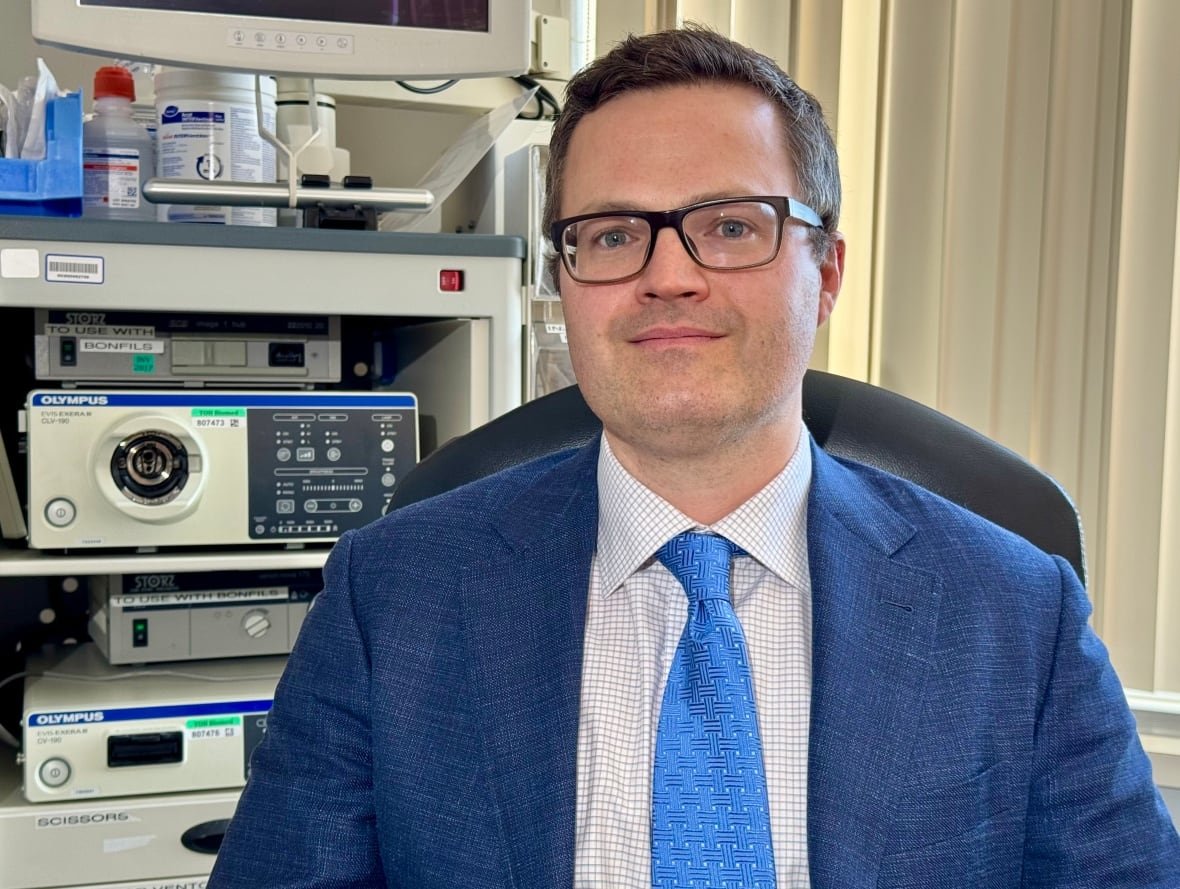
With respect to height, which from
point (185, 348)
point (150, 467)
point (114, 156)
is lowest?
point (150, 467)

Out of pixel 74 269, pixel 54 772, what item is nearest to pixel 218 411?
pixel 74 269

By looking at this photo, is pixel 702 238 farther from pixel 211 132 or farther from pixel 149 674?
pixel 149 674

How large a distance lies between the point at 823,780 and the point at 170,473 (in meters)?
0.89

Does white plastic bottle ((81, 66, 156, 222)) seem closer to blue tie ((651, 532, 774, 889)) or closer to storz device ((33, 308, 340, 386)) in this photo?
storz device ((33, 308, 340, 386))

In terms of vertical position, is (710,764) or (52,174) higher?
(52,174)

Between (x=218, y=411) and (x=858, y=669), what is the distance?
2.82 feet

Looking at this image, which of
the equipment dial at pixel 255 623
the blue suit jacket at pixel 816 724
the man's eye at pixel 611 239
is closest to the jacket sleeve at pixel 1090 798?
the blue suit jacket at pixel 816 724

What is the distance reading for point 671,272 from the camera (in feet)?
3.13

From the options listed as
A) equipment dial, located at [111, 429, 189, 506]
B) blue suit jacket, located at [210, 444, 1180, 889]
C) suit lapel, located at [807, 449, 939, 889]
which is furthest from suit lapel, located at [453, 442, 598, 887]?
equipment dial, located at [111, 429, 189, 506]

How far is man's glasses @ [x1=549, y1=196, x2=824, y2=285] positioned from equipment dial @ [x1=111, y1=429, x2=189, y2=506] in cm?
65

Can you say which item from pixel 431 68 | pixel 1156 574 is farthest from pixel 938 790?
pixel 431 68

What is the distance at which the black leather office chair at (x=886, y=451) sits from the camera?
1.05m

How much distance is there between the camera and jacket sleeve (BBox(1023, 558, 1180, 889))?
865 millimetres

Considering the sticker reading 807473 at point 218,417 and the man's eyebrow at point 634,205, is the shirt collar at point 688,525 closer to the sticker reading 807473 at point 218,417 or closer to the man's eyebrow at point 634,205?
the man's eyebrow at point 634,205
